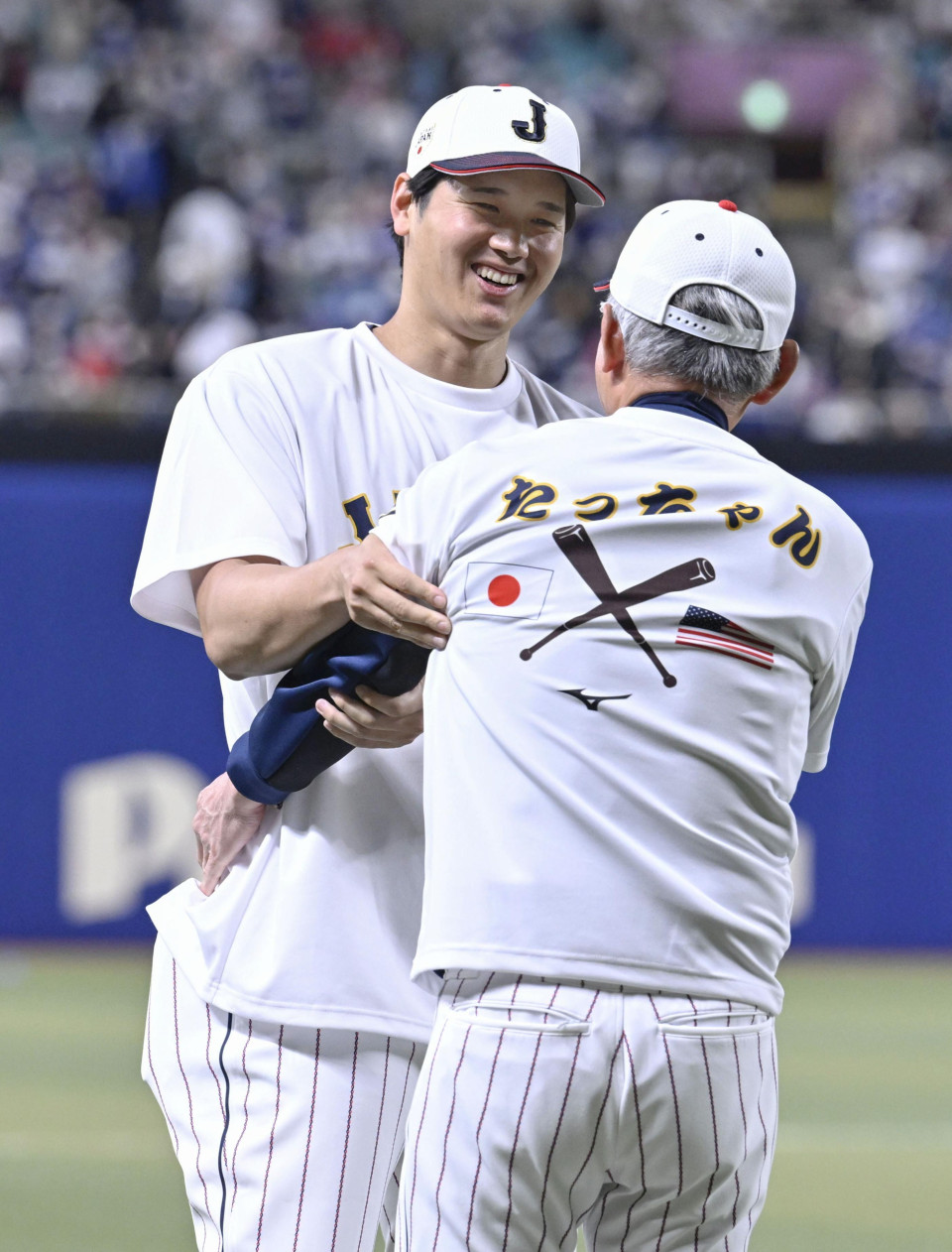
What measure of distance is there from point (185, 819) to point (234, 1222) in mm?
5393

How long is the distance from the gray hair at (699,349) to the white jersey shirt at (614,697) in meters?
0.08

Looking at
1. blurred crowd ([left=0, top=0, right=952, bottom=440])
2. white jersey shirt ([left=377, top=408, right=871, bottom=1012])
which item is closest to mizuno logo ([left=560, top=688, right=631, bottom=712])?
white jersey shirt ([left=377, top=408, right=871, bottom=1012])

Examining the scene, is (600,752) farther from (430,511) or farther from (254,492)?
(254,492)

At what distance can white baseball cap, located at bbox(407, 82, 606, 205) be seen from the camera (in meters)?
2.66

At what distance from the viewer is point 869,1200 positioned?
495cm

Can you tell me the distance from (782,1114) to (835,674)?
4.05 m

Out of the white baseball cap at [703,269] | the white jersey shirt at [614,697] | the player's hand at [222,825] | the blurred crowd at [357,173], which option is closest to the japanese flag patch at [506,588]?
the white jersey shirt at [614,697]

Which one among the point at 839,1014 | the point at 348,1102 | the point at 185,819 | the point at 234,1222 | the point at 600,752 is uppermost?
the point at 600,752

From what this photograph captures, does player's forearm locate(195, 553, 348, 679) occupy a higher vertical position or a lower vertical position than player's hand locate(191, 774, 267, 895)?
higher

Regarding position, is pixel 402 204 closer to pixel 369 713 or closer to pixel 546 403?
pixel 546 403

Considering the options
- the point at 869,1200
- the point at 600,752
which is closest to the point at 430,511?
the point at 600,752

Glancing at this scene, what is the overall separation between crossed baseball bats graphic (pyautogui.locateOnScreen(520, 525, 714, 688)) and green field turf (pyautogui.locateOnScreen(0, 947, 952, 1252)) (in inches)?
117

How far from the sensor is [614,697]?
78.0 inches

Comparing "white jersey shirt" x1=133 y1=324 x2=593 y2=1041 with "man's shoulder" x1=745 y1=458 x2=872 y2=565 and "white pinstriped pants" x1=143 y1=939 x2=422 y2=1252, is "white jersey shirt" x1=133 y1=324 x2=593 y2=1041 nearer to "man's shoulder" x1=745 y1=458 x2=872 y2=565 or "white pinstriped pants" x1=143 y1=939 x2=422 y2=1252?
"white pinstriped pants" x1=143 y1=939 x2=422 y2=1252
